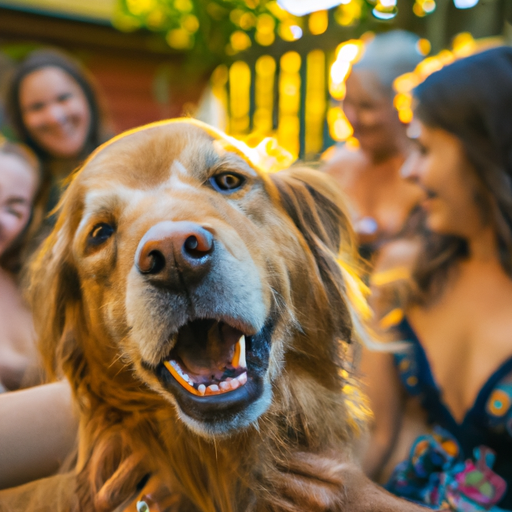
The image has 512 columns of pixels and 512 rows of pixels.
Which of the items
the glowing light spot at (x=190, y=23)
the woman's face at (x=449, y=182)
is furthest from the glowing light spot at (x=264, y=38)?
the glowing light spot at (x=190, y=23)

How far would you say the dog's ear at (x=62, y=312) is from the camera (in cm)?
103

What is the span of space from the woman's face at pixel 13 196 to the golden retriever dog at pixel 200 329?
0.35m

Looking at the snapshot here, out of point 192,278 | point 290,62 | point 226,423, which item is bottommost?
point 226,423

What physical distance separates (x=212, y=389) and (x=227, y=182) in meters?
0.39

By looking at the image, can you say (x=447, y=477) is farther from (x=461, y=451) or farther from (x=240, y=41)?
(x=240, y=41)

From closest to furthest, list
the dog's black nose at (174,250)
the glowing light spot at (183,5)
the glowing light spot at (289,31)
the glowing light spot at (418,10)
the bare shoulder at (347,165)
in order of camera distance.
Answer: the dog's black nose at (174,250) → the glowing light spot at (289,31) → the glowing light spot at (418,10) → the bare shoulder at (347,165) → the glowing light spot at (183,5)

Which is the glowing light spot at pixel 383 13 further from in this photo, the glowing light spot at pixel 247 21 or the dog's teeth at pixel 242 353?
the dog's teeth at pixel 242 353

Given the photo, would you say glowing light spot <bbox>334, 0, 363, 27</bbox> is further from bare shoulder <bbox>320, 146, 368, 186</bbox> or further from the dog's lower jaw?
the dog's lower jaw

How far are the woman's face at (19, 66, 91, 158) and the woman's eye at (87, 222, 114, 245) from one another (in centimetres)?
99

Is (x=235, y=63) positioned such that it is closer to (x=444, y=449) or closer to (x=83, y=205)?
(x=83, y=205)

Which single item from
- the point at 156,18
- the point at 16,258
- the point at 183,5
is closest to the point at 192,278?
the point at 16,258

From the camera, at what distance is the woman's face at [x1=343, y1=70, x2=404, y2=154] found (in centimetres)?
229

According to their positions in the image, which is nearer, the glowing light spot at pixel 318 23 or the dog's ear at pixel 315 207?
the dog's ear at pixel 315 207

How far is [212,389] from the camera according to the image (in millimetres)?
775
